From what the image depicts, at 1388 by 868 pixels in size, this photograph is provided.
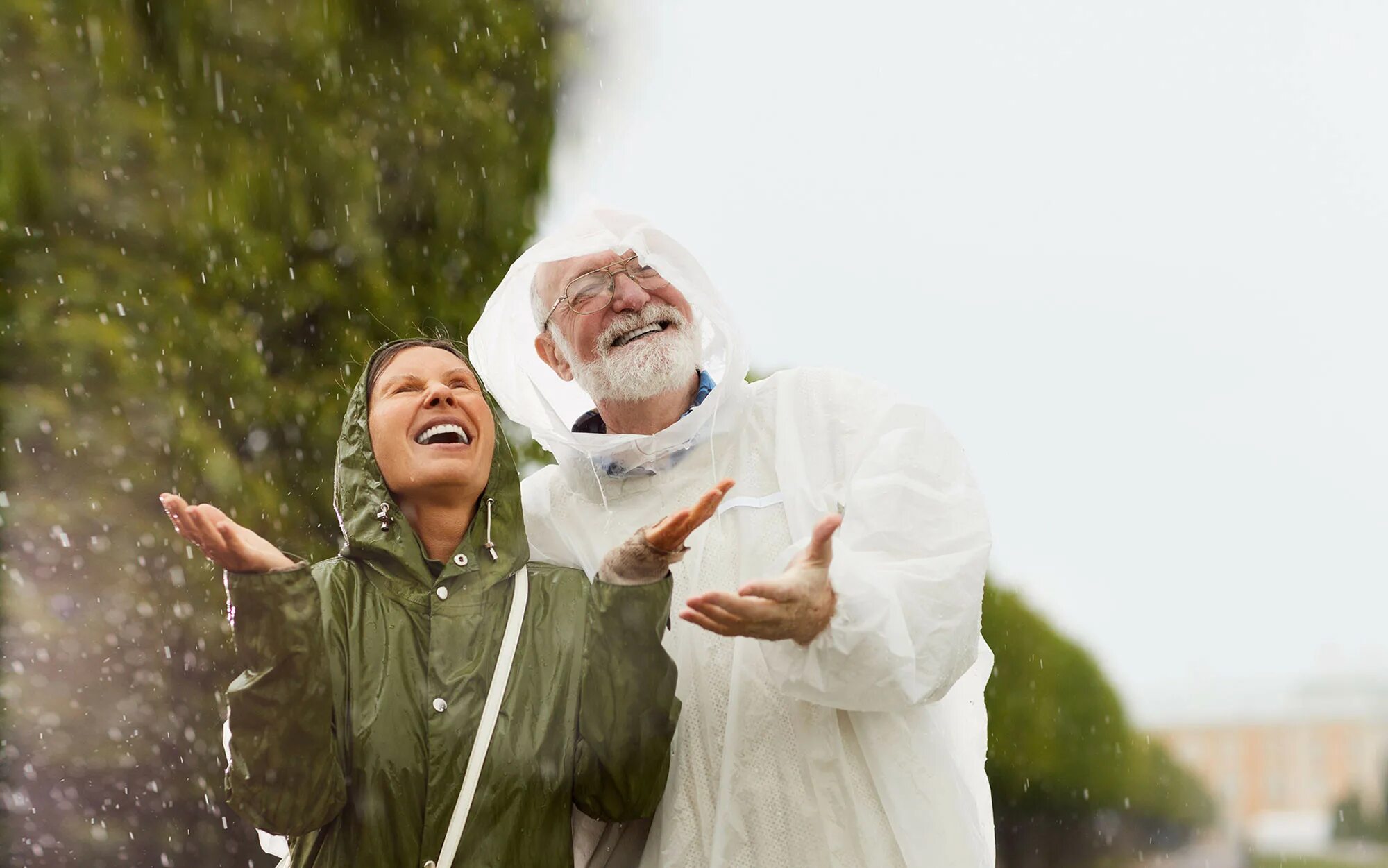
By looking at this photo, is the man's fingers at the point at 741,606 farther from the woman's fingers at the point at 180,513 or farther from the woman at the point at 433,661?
the woman's fingers at the point at 180,513

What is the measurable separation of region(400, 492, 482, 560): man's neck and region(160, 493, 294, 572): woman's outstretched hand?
424mm

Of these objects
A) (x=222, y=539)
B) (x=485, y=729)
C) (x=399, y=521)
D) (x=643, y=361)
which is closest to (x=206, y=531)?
(x=222, y=539)

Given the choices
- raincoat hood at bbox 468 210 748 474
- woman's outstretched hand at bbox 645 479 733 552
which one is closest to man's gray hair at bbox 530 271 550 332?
raincoat hood at bbox 468 210 748 474

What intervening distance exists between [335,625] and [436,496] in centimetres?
→ 34

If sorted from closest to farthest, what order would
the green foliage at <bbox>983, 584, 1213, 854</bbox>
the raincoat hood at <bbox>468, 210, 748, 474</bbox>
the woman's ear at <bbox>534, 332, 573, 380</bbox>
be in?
Answer: the raincoat hood at <bbox>468, 210, 748, 474</bbox>, the woman's ear at <bbox>534, 332, 573, 380</bbox>, the green foliage at <bbox>983, 584, 1213, 854</bbox>

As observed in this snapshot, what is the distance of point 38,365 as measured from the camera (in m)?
5.07

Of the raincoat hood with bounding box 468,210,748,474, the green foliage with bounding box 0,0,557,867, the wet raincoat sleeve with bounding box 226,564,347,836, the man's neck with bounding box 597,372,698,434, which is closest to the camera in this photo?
the wet raincoat sleeve with bounding box 226,564,347,836

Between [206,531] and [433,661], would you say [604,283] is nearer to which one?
[433,661]

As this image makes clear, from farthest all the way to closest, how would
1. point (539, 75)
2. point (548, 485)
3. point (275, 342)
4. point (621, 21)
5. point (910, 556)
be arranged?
point (621, 21) < point (539, 75) < point (275, 342) < point (548, 485) < point (910, 556)

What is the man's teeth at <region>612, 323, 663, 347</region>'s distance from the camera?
11.5ft

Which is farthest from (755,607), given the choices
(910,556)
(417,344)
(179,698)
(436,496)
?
(179,698)

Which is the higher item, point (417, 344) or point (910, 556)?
point (417, 344)

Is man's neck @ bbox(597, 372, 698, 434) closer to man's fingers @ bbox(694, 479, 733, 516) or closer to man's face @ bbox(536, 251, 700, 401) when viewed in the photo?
man's face @ bbox(536, 251, 700, 401)

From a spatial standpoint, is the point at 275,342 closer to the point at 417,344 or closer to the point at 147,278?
the point at 147,278
